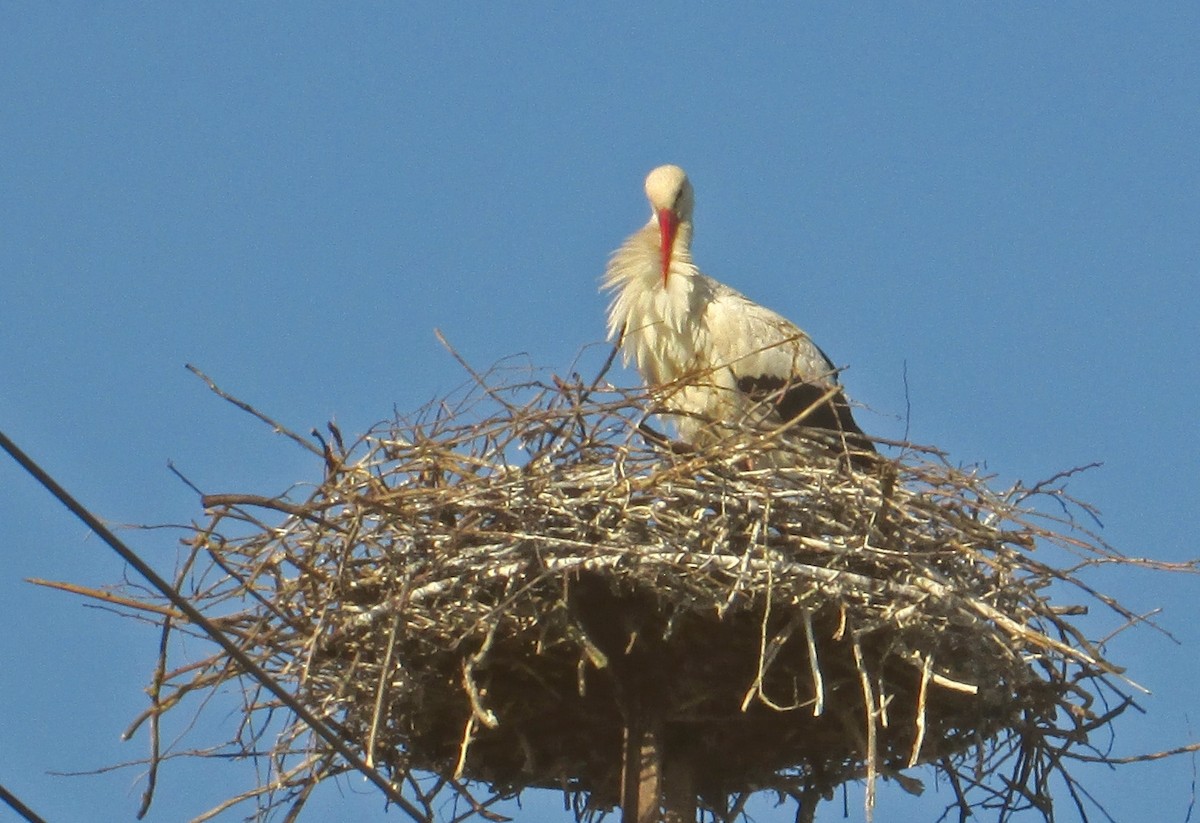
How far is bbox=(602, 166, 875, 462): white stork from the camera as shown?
21.8 feet

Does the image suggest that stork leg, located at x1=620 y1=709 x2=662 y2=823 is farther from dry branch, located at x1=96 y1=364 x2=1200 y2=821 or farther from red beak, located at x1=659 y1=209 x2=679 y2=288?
red beak, located at x1=659 y1=209 x2=679 y2=288

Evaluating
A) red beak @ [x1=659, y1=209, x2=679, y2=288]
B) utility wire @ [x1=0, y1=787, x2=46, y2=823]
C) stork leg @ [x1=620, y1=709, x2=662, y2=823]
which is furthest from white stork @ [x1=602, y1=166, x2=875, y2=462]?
utility wire @ [x1=0, y1=787, x2=46, y2=823]

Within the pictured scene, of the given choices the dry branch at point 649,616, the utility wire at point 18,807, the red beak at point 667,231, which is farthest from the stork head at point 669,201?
the utility wire at point 18,807

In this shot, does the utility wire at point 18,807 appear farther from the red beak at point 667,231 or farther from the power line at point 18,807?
the red beak at point 667,231

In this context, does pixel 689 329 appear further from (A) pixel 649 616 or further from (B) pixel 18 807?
(B) pixel 18 807

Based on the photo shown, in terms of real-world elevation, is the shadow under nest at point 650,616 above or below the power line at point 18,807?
above

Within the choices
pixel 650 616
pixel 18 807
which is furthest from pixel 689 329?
pixel 18 807

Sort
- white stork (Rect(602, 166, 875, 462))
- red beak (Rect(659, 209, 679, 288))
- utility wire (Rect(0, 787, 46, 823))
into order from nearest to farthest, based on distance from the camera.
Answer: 1. utility wire (Rect(0, 787, 46, 823))
2. white stork (Rect(602, 166, 875, 462))
3. red beak (Rect(659, 209, 679, 288))

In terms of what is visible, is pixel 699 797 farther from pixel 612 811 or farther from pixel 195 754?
pixel 195 754

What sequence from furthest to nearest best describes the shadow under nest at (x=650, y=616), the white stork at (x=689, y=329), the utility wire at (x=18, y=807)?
the white stork at (x=689, y=329) → the shadow under nest at (x=650, y=616) → the utility wire at (x=18, y=807)

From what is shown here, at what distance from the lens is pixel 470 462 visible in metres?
5.12

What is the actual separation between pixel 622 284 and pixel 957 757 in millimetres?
2378

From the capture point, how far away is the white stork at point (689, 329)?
21.8 ft

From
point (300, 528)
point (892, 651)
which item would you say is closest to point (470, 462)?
point (300, 528)
